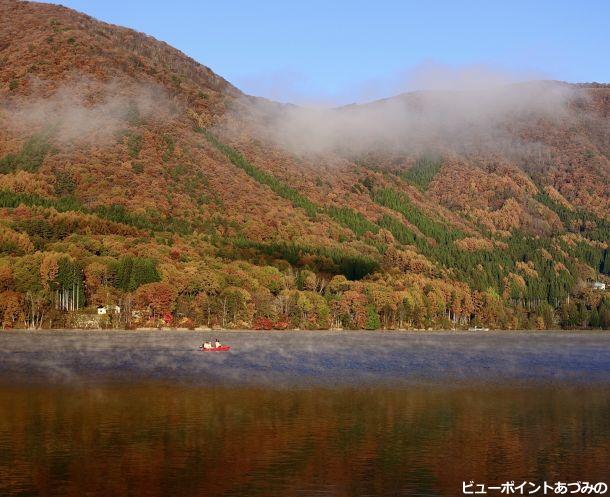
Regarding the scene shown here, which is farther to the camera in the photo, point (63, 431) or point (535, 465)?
point (63, 431)

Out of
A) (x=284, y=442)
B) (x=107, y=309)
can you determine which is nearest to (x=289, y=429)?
(x=284, y=442)

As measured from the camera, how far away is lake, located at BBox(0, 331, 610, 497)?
37.8m

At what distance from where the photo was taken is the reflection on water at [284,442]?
3725 centimetres

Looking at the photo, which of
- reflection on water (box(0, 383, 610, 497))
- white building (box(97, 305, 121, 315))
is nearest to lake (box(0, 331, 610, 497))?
reflection on water (box(0, 383, 610, 497))

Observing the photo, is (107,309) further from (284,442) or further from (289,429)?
(284,442)

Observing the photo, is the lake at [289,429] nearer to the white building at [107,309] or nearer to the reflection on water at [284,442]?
the reflection on water at [284,442]

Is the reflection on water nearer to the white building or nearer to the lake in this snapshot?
the lake

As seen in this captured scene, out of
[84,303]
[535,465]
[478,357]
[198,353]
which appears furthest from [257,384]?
[84,303]

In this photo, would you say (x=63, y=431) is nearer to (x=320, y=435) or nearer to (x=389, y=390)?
(x=320, y=435)

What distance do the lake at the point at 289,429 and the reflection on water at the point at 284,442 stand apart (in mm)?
107

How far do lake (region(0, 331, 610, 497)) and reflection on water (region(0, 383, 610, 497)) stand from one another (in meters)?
0.11

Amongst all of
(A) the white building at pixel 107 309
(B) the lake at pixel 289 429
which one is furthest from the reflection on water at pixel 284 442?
(A) the white building at pixel 107 309

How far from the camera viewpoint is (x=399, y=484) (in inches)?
1468

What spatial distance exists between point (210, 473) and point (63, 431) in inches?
494
